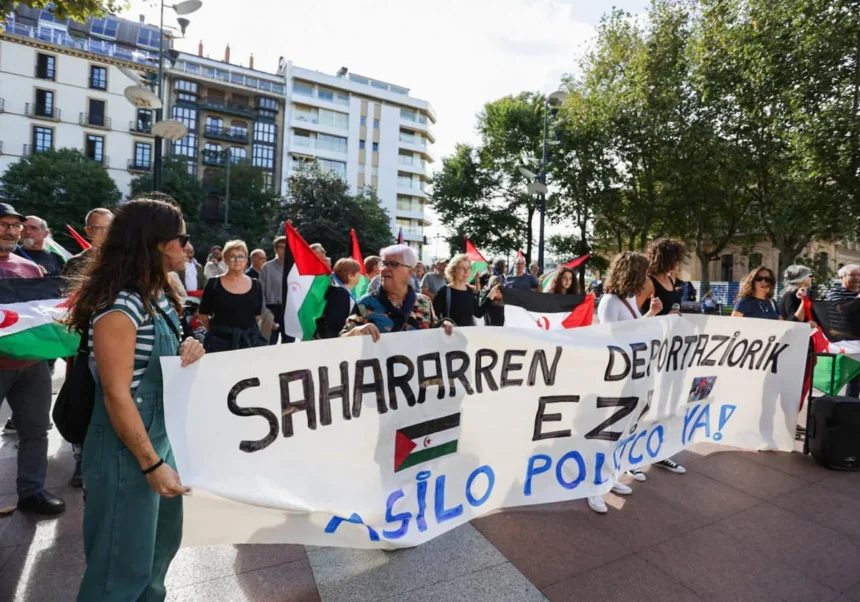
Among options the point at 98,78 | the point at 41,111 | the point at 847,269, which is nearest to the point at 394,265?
the point at 847,269

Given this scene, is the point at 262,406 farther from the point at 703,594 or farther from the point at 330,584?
the point at 703,594

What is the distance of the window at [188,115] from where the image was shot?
4972cm

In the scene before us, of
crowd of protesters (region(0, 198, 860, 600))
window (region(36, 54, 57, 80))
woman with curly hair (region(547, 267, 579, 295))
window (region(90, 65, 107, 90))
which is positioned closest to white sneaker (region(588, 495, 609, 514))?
crowd of protesters (region(0, 198, 860, 600))

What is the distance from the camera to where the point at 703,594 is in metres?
2.59

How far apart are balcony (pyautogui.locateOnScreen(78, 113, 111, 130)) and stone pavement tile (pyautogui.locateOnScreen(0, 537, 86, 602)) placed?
Result: 50937mm

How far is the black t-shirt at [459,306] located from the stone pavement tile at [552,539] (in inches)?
80.3

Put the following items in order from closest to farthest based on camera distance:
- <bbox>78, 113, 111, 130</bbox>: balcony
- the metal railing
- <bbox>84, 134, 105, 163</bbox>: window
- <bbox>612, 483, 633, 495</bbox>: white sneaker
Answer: <bbox>612, 483, 633, 495</bbox>: white sneaker
the metal railing
<bbox>78, 113, 111, 130</bbox>: balcony
<bbox>84, 134, 105, 163</bbox>: window

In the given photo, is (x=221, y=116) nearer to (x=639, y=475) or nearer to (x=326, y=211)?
(x=326, y=211)

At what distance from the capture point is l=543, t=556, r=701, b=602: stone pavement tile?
2.52 meters

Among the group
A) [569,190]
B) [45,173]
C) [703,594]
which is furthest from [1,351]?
[45,173]

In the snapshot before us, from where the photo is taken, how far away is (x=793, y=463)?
452 cm

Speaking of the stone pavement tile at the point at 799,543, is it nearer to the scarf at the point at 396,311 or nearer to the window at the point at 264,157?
the scarf at the point at 396,311

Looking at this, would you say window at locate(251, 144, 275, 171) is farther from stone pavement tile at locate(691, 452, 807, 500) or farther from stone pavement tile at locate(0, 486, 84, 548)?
stone pavement tile at locate(691, 452, 807, 500)

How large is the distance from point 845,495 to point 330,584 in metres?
3.81
